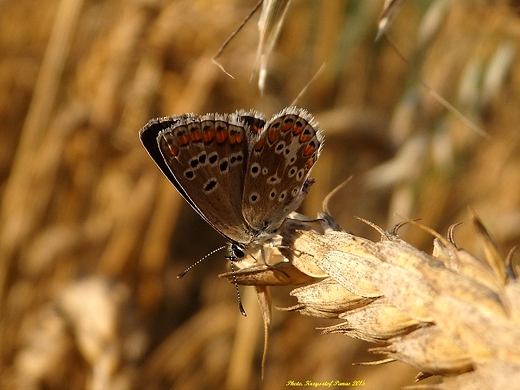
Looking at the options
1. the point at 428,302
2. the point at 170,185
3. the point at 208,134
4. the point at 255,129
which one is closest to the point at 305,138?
the point at 255,129

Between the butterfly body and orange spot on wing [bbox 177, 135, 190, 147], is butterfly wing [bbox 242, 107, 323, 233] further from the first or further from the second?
orange spot on wing [bbox 177, 135, 190, 147]

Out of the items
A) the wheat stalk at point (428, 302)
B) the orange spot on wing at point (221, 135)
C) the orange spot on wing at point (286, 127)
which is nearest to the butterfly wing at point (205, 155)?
the orange spot on wing at point (221, 135)

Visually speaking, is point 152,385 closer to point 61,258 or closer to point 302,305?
point 61,258

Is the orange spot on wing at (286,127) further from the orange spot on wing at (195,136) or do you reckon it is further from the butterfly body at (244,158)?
the orange spot on wing at (195,136)

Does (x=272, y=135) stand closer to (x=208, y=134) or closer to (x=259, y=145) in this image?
(x=259, y=145)

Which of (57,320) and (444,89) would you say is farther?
(444,89)

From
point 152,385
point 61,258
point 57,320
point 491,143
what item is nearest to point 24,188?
point 61,258
